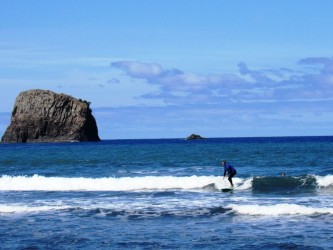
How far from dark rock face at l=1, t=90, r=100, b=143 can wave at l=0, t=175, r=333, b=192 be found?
110 metres

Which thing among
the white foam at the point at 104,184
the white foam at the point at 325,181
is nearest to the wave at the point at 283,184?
the white foam at the point at 325,181

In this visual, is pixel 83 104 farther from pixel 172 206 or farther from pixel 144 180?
pixel 172 206

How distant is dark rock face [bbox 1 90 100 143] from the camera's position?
14925cm

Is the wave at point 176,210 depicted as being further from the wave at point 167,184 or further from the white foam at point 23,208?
the wave at point 167,184

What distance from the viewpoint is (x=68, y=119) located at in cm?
15012

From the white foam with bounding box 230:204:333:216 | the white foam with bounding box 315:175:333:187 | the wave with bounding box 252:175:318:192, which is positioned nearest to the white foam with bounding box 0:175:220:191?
the wave with bounding box 252:175:318:192

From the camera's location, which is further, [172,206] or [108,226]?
[172,206]

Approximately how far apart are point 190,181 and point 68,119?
380ft

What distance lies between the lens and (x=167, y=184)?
122ft

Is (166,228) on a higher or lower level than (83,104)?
lower

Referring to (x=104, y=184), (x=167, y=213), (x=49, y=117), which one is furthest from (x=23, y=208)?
(x=49, y=117)

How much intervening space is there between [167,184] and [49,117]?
116m

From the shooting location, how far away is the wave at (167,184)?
3469 centimetres

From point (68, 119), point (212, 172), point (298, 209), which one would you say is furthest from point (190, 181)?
point (68, 119)
